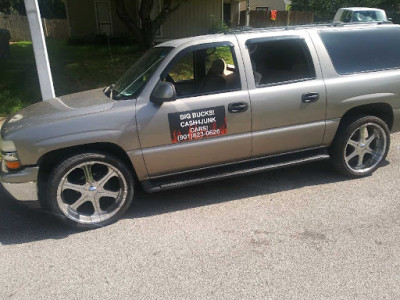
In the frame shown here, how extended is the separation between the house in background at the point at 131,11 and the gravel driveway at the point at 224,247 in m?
15.4

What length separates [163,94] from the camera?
134 inches

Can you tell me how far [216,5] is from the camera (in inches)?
739

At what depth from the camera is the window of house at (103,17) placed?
58.9ft

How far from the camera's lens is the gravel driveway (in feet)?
8.68

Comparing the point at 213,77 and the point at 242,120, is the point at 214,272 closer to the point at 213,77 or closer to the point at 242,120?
the point at 242,120

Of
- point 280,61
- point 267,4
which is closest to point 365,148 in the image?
point 280,61

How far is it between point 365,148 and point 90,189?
11.2ft

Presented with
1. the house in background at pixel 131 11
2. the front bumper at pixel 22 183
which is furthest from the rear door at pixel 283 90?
the house in background at pixel 131 11

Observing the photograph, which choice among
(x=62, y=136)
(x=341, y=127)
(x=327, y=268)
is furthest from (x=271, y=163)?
(x=62, y=136)

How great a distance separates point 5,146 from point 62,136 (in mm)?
563

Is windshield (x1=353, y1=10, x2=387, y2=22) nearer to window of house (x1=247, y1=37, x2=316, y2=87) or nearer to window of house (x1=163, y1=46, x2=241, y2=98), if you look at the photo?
window of house (x1=247, y1=37, x2=316, y2=87)

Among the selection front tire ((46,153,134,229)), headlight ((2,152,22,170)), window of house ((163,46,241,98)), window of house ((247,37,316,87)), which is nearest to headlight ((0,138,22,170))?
headlight ((2,152,22,170))

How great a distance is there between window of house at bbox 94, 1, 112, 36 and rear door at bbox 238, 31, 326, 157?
15.8 m

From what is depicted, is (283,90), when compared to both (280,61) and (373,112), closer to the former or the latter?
(280,61)
